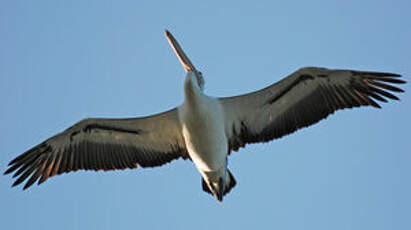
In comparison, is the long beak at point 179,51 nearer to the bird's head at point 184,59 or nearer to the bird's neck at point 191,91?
the bird's head at point 184,59

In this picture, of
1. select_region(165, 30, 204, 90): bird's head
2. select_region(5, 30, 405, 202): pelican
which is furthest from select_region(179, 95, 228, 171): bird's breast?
select_region(165, 30, 204, 90): bird's head

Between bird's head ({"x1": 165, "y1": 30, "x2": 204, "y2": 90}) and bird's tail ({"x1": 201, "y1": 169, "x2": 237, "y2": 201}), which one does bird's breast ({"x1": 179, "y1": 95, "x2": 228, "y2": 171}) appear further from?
bird's head ({"x1": 165, "y1": 30, "x2": 204, "y2": 90})

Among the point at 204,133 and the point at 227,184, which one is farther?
the point at 227,184

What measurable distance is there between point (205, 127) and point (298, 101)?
1.72 meters

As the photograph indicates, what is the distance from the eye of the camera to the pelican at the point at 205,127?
35.2ft

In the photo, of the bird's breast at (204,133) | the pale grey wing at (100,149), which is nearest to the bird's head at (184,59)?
the bird's breast at (204,133)

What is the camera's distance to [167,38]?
12078mm

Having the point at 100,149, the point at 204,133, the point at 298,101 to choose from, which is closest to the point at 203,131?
the point at 204,133

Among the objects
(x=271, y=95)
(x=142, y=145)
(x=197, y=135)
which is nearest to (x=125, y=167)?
(x=142, y=145)

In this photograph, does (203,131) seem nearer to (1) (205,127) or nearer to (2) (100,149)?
(1) (205,127)

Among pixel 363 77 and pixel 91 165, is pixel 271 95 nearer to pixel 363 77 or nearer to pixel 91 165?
pixel 363 77

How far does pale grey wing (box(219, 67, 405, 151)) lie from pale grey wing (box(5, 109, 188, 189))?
103 centimetres

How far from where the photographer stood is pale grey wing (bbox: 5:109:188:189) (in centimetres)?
1155

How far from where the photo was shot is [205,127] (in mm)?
10602
